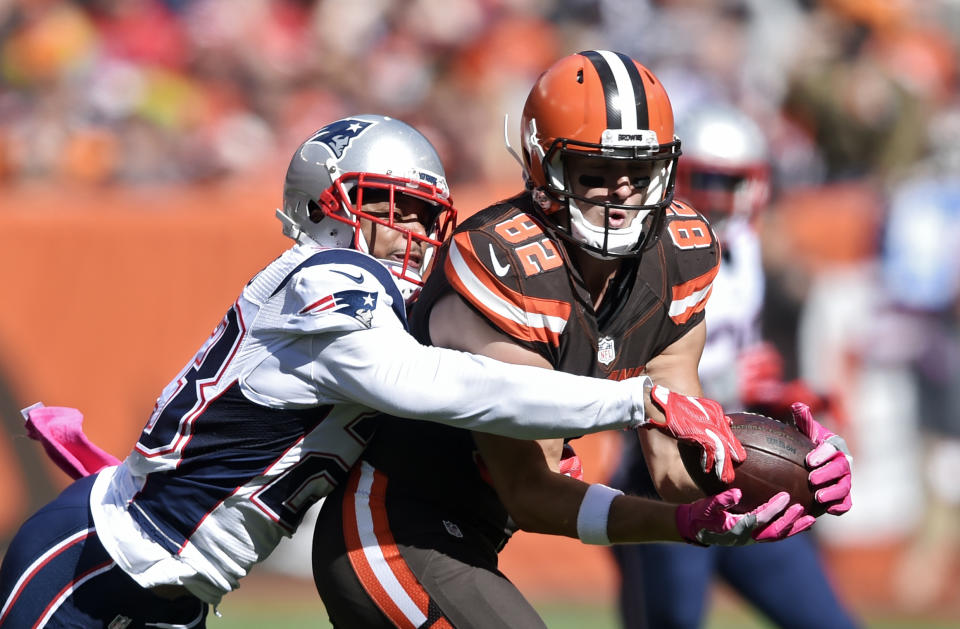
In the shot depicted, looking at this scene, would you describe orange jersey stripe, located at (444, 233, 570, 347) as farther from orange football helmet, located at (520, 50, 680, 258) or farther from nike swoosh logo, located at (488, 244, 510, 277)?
orange football helmet, located at (520, 50, 680, 258)

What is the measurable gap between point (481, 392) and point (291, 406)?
1.48ft

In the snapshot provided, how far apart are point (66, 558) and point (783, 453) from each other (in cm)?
163

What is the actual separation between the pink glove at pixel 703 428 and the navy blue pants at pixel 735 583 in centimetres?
165

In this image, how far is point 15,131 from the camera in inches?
277

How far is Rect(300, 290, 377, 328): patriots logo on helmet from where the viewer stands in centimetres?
268

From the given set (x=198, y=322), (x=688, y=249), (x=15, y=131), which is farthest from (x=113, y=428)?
(x=688, y=249)

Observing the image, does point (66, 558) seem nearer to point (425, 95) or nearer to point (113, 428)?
point (113, 428)

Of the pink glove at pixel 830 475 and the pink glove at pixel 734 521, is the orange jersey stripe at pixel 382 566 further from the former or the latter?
the pink glove at pixel 830 475

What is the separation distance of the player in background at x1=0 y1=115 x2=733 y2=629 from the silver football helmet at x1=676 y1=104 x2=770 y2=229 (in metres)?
1.68

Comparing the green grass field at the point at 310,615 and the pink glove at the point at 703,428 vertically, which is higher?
the pink glove at the point at 703,428

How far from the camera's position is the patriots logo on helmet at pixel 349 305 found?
8.80 feet

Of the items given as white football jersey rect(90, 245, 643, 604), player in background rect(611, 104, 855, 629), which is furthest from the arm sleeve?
player in background rect(611, 104, 855, 629)

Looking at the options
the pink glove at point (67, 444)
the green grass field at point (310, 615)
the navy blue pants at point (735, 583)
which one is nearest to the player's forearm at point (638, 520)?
the pink glove at point (67, 444)

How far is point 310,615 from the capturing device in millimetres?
5914
